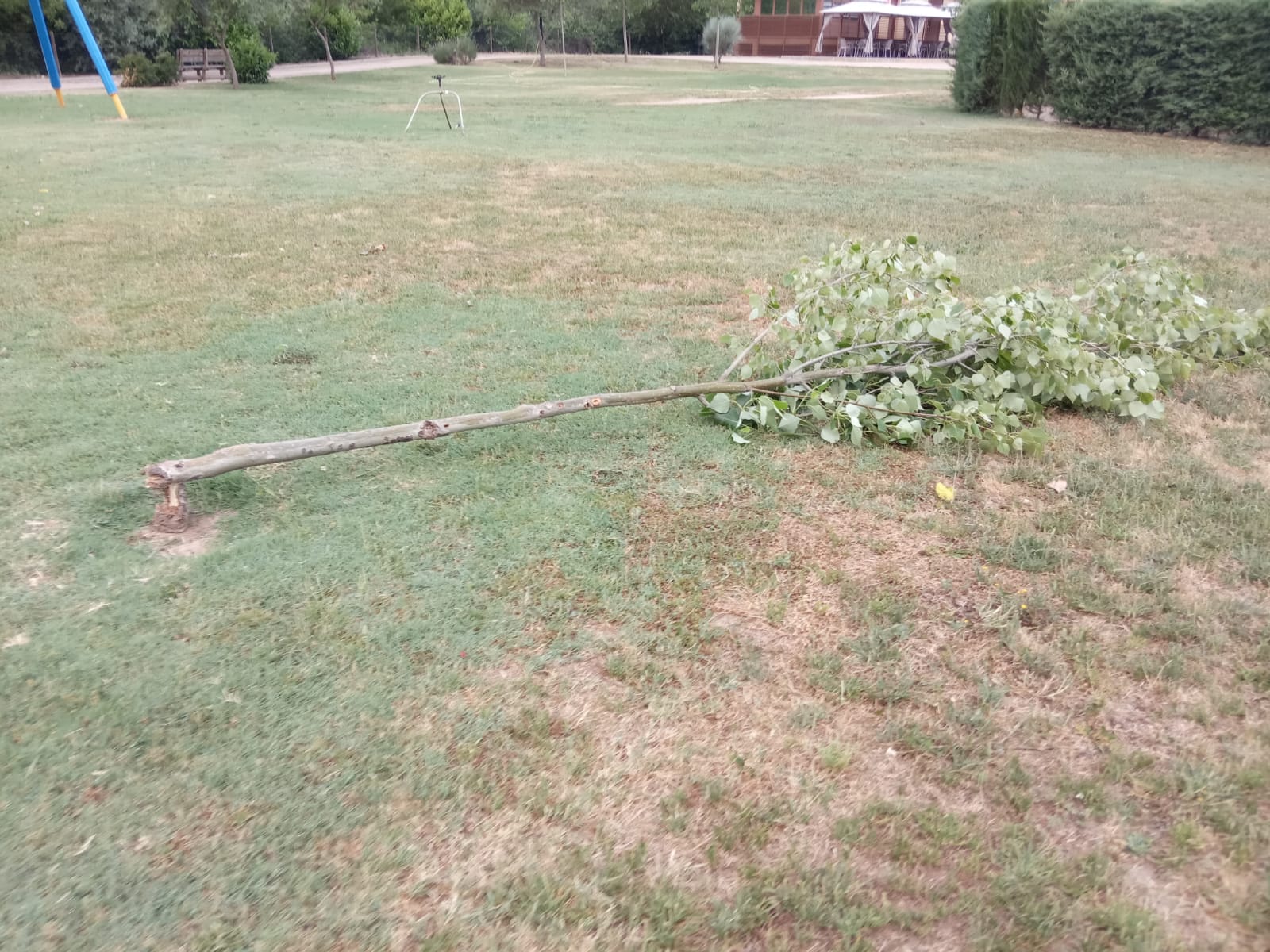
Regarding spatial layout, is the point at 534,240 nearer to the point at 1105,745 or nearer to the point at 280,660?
the point at 280,660

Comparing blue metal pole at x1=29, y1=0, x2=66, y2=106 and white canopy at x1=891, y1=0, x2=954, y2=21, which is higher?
white canopy at x1=891, y1=0, x2=954, y2=21

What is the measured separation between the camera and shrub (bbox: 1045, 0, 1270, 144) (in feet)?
46.4

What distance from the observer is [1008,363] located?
4.05m

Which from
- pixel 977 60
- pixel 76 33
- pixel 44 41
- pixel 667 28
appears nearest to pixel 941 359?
pixel 977 60

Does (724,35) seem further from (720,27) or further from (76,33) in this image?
(76,33)

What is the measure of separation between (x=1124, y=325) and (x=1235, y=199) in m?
7.19

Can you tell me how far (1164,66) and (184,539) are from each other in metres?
17.5

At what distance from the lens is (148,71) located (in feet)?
78.4

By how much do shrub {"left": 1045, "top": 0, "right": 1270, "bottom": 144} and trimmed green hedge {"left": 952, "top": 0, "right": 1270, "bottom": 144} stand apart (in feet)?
0.04

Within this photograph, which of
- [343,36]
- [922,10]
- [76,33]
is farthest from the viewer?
[922,10]

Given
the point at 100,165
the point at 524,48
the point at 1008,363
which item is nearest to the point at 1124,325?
the point at 1008,363

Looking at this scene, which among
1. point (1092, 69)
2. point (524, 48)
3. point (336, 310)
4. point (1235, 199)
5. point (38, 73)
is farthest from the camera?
point (524, 48)

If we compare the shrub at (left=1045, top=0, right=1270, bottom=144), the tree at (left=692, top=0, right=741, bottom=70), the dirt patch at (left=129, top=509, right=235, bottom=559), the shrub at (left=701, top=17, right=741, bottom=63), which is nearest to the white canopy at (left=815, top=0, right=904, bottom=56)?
the tree at (left=692, top=0, right=741, bottom=70)

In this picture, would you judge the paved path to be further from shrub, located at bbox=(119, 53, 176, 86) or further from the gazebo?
the gazebo
